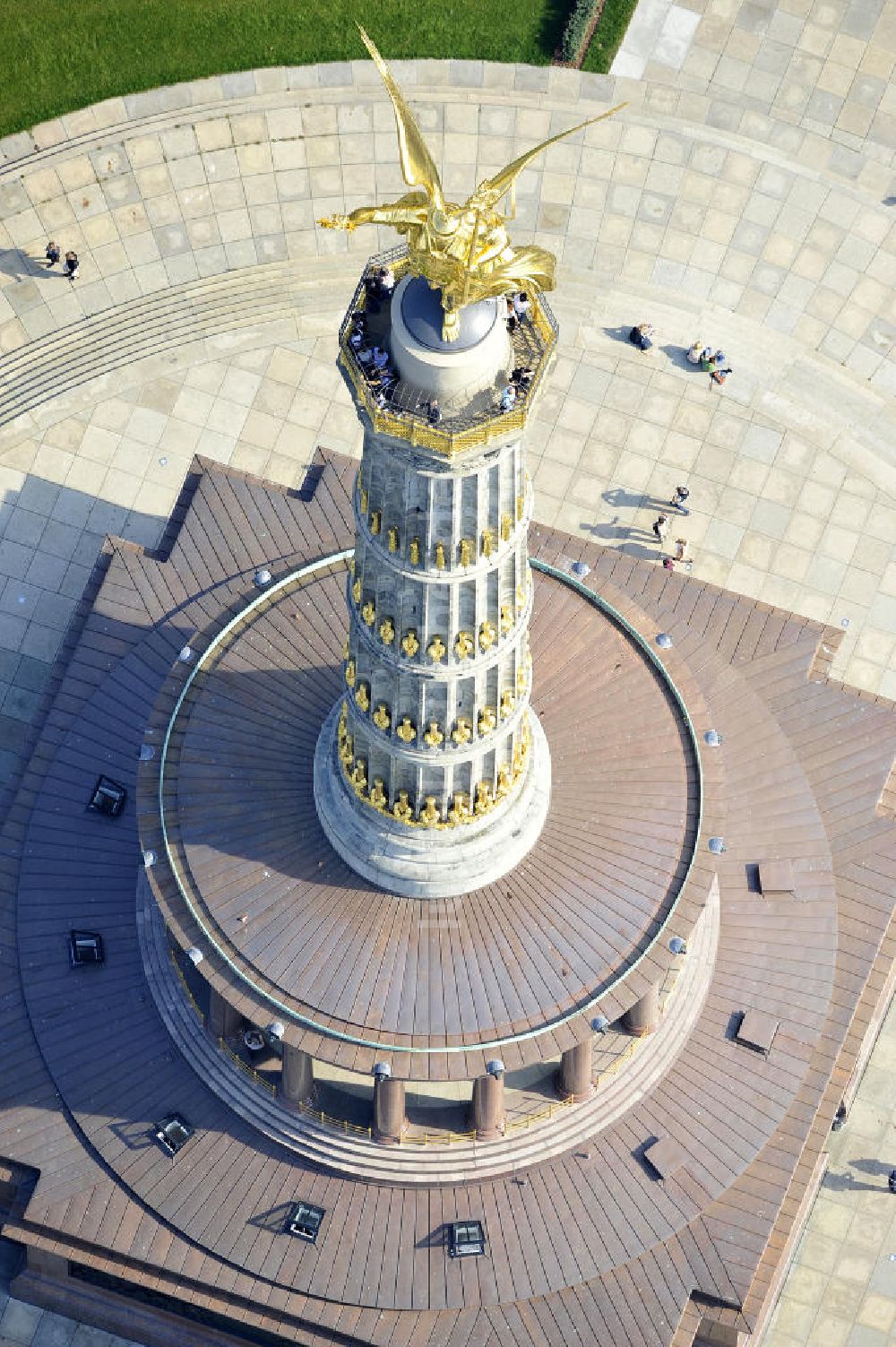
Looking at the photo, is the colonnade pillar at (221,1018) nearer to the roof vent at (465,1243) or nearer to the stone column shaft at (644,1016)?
the roof vent at (465,1243)

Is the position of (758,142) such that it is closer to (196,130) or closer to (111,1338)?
(196,130)

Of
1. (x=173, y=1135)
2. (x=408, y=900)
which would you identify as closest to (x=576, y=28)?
(x=408, y=900)

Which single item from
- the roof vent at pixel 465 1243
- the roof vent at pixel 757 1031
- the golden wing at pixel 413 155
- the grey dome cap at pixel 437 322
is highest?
the golden wing at pixel 413 155

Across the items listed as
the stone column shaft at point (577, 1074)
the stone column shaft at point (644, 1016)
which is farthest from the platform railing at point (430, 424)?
the stone column shaft at point (644, 1016)

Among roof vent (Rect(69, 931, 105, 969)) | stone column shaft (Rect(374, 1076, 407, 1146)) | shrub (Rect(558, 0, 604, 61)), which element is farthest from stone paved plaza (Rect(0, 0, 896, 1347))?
stone column shaft (Rect(374, 1076, 407, 1146))

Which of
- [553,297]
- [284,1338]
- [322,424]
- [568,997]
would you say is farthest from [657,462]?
[284,1338]

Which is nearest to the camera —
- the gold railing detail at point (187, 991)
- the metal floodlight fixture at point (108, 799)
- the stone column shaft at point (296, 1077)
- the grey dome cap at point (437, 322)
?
the grey dome cap at point (437, 322)

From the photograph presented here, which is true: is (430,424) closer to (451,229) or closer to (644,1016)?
(451,229)
